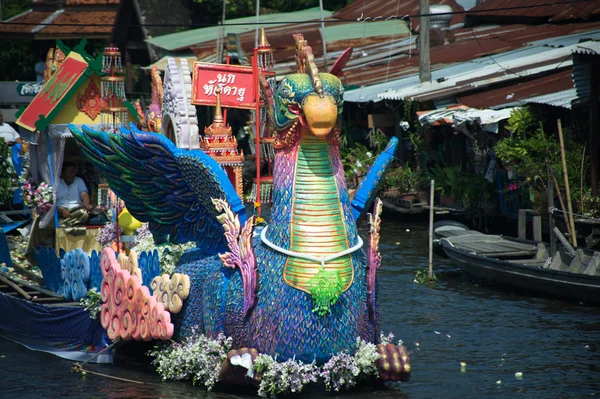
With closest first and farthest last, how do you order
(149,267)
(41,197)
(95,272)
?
(149,267)
(95,272)
(41,197)

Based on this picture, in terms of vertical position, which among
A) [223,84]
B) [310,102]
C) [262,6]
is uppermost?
[262,6]

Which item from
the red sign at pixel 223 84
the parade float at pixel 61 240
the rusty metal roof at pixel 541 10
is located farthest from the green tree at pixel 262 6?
the red sign at pixel 223 84

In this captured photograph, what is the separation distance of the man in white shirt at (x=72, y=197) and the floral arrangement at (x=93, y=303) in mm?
3608

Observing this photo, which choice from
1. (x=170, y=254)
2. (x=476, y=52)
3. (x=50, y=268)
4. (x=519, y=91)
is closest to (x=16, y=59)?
(x=476, y=52)

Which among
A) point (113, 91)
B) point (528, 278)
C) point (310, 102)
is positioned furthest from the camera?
point (528, 278)

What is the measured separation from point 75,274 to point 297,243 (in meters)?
3.57

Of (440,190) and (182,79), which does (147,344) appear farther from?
(440,190)

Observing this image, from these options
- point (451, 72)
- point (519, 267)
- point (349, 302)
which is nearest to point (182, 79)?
point (349, 302)

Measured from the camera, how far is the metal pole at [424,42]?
22.5 metres

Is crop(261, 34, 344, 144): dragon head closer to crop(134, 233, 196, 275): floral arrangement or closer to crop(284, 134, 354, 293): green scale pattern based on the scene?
crop(284, 134, 354, 293): green scale pattern

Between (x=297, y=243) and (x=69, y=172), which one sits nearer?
(x=297, y=243)

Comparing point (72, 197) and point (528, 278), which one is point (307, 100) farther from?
point (72, 197)

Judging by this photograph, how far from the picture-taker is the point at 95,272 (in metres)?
10.6

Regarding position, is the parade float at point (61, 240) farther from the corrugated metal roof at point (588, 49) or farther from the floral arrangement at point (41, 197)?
the corrugated metal roof at point (588, 49)
